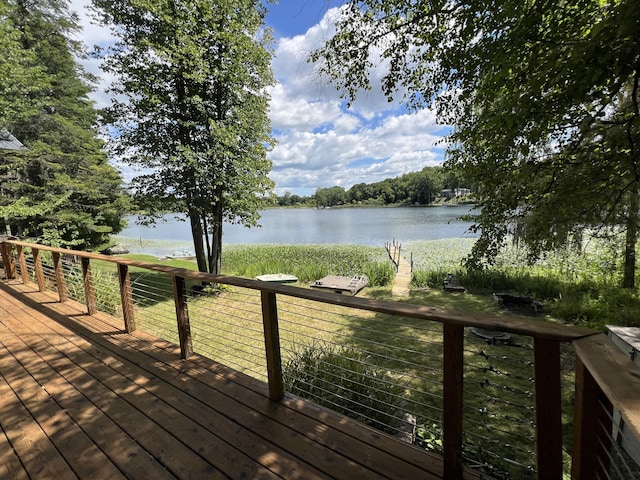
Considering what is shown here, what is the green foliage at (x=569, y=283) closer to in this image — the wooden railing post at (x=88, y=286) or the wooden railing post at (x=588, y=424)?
the wooden railing post at (x=588, y=424)

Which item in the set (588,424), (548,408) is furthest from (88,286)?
(588,424)

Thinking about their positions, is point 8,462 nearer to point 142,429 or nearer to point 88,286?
point 142,429

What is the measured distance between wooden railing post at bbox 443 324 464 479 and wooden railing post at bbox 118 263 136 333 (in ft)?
10.1

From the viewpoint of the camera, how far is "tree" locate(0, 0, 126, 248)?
8016mm

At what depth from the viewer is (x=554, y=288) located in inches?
296

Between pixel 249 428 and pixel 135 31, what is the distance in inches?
375

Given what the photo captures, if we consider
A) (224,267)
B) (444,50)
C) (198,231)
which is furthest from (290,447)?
(224,267)

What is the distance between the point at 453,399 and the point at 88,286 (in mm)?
4245

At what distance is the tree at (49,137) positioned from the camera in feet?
26.3

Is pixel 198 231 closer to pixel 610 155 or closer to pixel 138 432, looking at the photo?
pixel 138 432

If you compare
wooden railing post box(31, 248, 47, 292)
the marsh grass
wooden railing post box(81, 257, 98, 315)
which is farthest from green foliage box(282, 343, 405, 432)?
wooden railing post box(31, 248, 47, 292)

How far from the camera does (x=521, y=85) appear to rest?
2676 millimetres

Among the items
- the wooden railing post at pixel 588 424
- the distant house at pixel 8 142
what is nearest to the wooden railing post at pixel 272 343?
the wooden railing post at pixel 588 424

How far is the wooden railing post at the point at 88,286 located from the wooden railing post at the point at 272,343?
287cm
